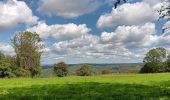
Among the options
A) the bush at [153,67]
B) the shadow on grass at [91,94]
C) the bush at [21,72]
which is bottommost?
the shadow on grass at [91,94]

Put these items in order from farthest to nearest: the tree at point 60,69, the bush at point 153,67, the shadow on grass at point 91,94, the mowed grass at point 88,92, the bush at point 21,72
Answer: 1. the tree at point 60,69
2. the bush at point 153,67
3. the bush at point 21,72
4. the mowed grass at point 88,92
5. the shadow on grass at point 91,94

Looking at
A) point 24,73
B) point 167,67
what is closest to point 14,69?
point 24,73

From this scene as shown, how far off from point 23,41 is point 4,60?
1047 cm

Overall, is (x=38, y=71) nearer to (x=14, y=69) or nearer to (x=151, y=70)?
(x=14, y=69)

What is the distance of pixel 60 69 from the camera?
7608 inches

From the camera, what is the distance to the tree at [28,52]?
145 m

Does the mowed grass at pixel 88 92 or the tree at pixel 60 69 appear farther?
the tree at pixel 60 69

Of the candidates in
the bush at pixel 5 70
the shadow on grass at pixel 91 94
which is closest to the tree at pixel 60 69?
the bush at pixel 5 70

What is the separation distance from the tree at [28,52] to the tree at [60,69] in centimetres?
4137

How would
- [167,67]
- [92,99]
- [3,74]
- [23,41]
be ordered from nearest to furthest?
1. [92,99]
2. [3,74]
3. [23,41]
4. [167,67]

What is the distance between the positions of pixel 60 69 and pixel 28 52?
4847cm

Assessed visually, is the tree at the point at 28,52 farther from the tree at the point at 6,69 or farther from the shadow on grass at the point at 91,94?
the shadow on grass at the point at 91,94

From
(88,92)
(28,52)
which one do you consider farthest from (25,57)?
(88,92)

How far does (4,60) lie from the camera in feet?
468
